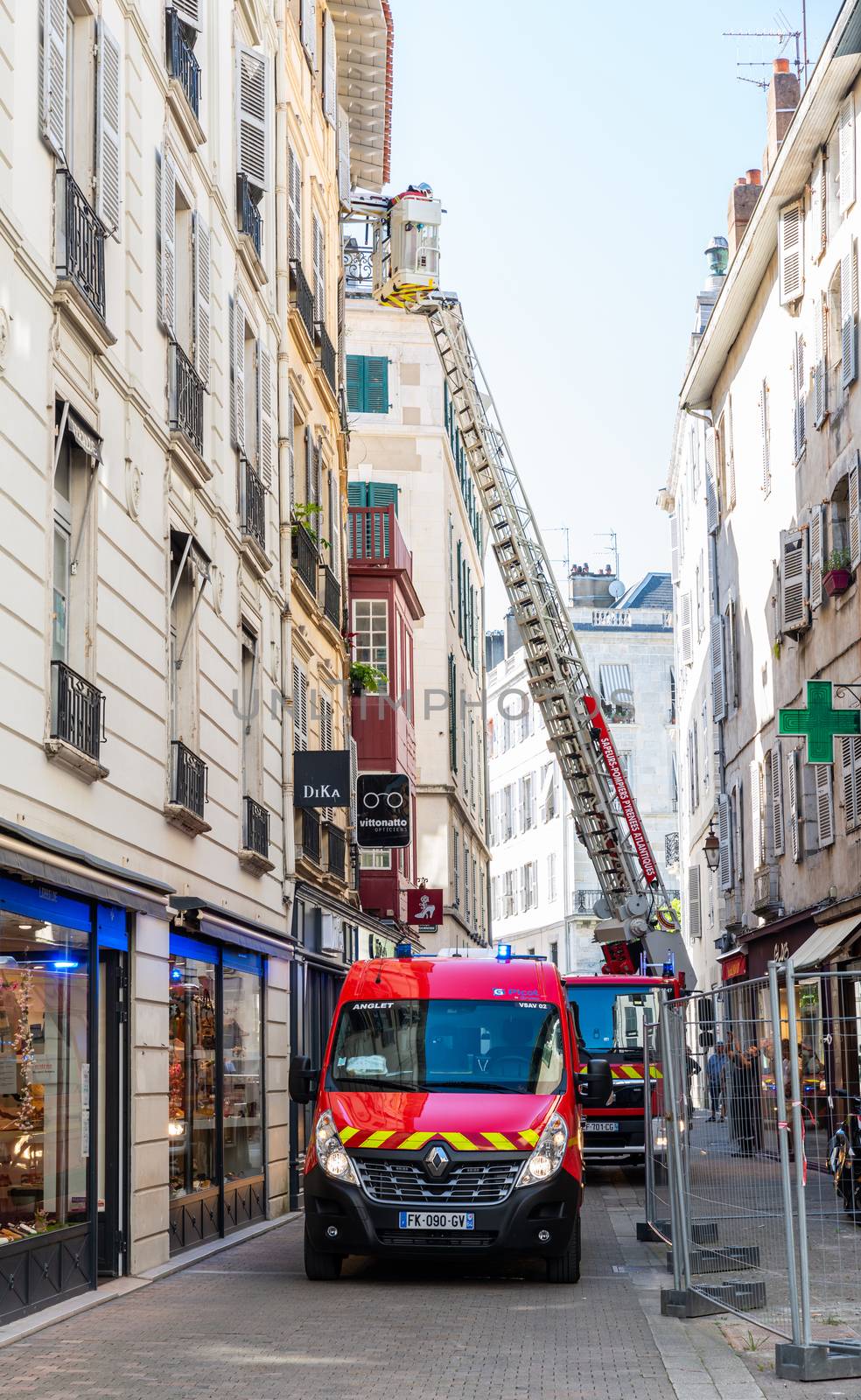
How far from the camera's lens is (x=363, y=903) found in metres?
34.5

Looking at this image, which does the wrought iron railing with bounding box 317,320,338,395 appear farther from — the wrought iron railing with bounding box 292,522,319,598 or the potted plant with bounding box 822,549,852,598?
the potted plant with bounding box 822,549,852,598

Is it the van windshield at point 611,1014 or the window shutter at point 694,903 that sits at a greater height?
the window shutter at point 694,903

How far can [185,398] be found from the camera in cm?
1656

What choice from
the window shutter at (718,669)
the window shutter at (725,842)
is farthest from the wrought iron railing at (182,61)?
the window shutter at (725,842)

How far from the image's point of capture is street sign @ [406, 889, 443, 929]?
38.0m

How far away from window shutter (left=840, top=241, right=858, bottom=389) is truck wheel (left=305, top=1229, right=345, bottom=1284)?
1480cm

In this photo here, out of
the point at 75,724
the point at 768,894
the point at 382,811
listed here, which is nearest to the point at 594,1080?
the point at 75,724

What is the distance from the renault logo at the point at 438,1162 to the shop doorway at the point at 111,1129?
225 cm

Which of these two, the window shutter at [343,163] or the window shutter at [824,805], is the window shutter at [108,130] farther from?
the window shutter at [343,163]

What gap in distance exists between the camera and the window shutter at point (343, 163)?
32000mm

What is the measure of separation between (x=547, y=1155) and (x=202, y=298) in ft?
29.2

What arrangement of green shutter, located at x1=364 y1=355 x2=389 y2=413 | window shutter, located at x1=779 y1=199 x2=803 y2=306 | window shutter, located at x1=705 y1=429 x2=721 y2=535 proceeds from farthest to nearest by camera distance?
green shutter, located at x1=364 y1=355 x2=389 y2=413 → window shutter, located at x1=705 y1=429 x2=721 y2=535 → window shutter, located at x1=779 y1=199 x2=803 y2=306

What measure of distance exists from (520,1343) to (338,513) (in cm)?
2136

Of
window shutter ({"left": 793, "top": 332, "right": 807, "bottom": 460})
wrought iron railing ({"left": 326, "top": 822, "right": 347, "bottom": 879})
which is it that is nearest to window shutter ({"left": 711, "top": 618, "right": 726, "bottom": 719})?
window shutter ({"left": 793, "top": 332, "right": 807, "bottom": 460})
